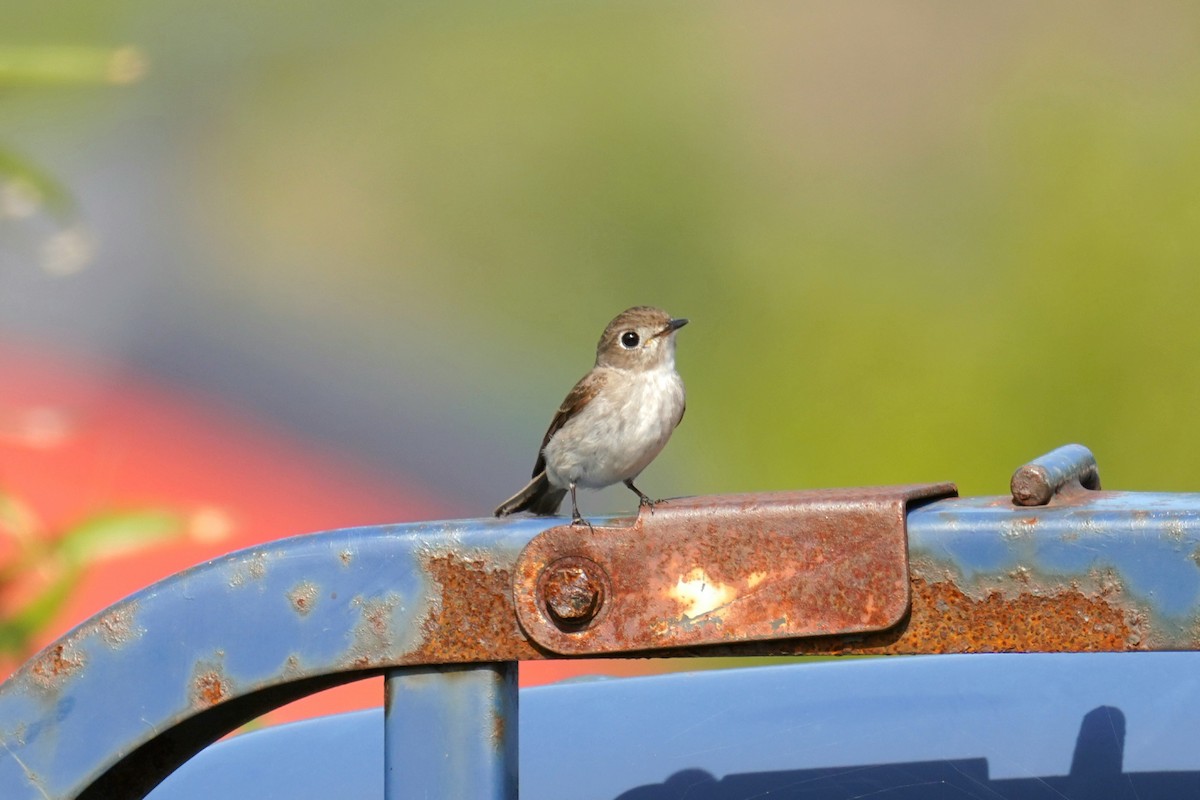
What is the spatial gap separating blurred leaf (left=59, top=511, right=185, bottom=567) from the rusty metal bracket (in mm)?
4965

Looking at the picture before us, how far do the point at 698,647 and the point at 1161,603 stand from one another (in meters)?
0.41

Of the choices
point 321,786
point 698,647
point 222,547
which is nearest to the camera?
point 698,647

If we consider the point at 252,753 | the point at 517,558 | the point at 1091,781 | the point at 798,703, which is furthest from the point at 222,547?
the point at 517,558

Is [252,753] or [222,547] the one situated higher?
[222,547]

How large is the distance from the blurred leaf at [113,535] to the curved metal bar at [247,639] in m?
4.74

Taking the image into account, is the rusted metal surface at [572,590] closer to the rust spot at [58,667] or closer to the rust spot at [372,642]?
the rust spot at [372,642]

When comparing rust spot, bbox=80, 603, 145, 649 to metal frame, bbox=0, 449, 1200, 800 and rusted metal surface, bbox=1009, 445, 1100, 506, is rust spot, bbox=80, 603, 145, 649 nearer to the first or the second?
metal frame, bbox=0, 449, 1200, 800

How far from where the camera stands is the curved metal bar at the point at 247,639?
1419mm

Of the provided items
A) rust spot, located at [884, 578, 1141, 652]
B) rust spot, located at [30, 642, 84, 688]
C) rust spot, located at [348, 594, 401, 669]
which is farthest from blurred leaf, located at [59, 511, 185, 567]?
rust spot, located at [884, 578, 1141, 652]

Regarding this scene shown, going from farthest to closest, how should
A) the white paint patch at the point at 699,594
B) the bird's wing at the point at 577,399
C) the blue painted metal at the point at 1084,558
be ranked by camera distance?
the bird's wing at the point at 577,399 → the white paint patch at the point at 699,594 → the blue painted metal at the point at 1084,558

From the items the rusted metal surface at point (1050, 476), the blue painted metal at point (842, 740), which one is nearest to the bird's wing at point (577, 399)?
the blue painted metal at point (842, 740)

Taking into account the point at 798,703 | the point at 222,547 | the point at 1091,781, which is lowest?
the point at 1091,781

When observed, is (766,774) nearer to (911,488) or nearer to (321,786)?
(321,786)

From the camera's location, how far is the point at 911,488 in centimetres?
144
